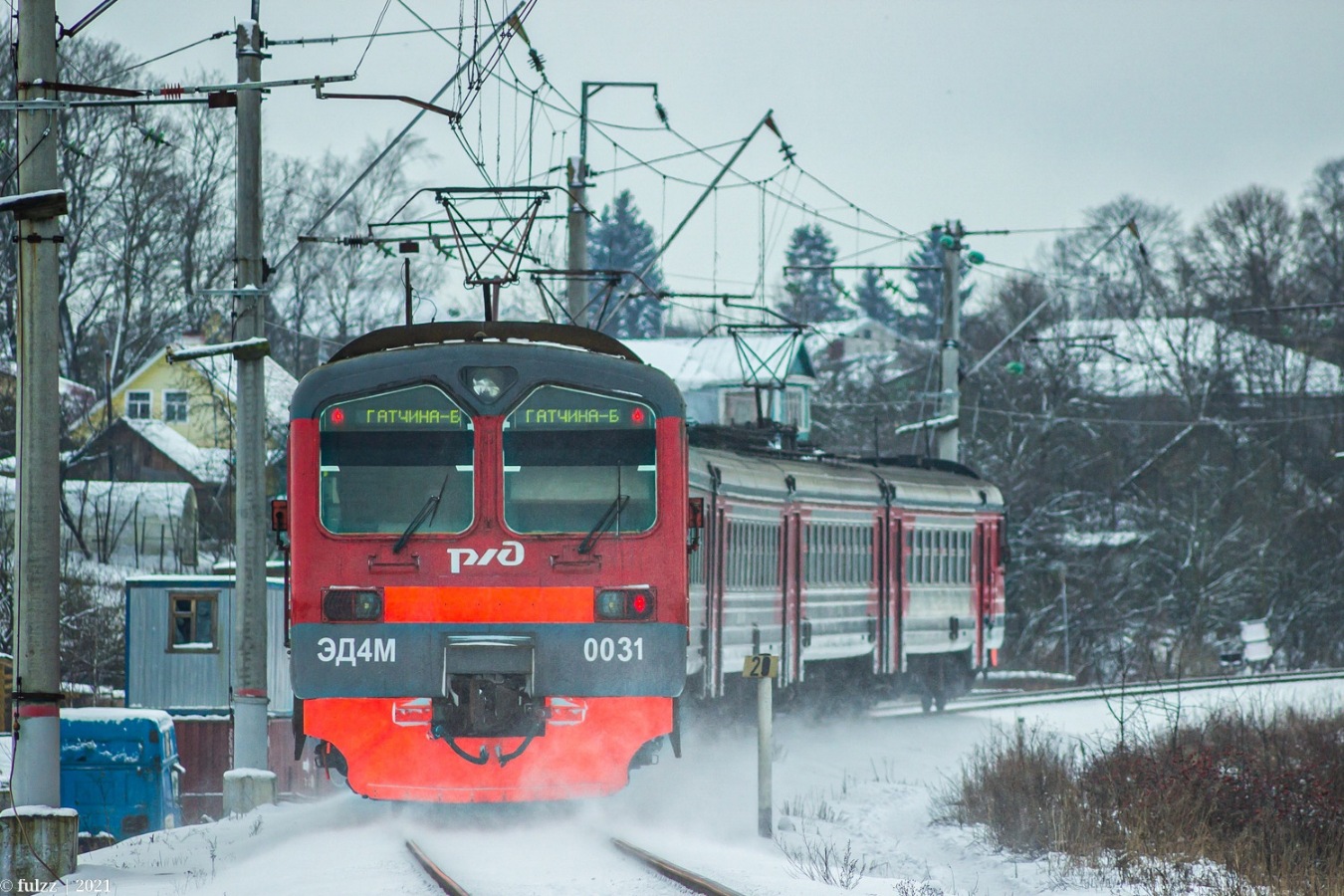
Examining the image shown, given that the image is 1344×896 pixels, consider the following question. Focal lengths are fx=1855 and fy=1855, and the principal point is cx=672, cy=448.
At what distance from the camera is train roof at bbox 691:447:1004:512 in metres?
16.7

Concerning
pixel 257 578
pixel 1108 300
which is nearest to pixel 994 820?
pixel 257 578

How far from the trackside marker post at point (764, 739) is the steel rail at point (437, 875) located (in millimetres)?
2696

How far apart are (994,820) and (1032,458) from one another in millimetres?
36381

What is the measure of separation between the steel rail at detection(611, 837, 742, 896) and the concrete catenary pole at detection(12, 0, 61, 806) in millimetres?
3182

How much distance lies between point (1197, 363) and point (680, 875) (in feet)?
156

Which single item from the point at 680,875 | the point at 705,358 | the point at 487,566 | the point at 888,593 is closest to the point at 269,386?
the point at 705,358

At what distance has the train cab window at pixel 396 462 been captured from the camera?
11.1 meters

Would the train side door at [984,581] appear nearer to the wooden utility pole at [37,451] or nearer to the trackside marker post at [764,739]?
the trackside marker post at [764,739]

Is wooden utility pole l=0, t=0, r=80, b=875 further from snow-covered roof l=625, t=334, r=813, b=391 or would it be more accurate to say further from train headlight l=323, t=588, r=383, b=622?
snow-covered roof l=625, t=334, r=813, b=391

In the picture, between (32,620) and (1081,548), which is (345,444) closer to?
(32,620)

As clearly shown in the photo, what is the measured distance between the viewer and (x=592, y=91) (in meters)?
21.7

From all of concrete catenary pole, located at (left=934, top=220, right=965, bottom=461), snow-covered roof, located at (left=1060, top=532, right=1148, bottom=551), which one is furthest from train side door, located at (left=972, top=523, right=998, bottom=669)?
snow-covered roof, located at (left=1060, top=532, right=1148, bottom=551)

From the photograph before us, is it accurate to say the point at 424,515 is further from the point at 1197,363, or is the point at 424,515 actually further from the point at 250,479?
the point at 1197,363

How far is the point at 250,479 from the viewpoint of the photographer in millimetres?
15125
